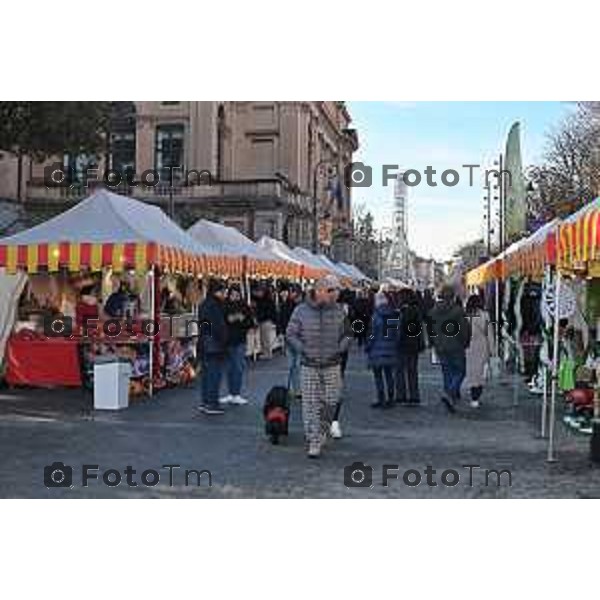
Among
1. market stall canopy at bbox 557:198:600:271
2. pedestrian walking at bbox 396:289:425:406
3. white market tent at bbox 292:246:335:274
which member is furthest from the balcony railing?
market stall canopy at bbox 557:198:600:271

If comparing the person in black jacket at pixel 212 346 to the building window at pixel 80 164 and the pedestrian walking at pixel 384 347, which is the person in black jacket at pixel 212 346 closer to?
the pedestrian walking at pixel 384 347

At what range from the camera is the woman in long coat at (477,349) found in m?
12.0

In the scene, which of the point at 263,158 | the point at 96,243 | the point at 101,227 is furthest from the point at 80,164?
the point at 263,158

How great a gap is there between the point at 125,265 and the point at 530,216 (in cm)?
2267

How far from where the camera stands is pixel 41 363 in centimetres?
1318

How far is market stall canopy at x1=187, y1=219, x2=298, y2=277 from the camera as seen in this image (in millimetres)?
17422

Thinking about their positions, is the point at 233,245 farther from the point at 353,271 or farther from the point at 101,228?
the point at 353,271

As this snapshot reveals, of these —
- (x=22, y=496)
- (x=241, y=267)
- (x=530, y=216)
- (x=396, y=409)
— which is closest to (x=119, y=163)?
(x=241, y=267)

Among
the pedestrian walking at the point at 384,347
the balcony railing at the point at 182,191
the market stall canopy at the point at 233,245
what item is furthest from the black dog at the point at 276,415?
the market stall canopy at the point at 233,245

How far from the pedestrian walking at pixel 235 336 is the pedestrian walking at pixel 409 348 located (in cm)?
189

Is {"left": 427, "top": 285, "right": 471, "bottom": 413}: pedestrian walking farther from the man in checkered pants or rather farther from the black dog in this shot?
the man in checkered pants

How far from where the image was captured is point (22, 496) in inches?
260

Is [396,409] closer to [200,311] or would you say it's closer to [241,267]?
[200,311]

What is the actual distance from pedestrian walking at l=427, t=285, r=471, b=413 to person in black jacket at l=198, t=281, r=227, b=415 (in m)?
2.58
